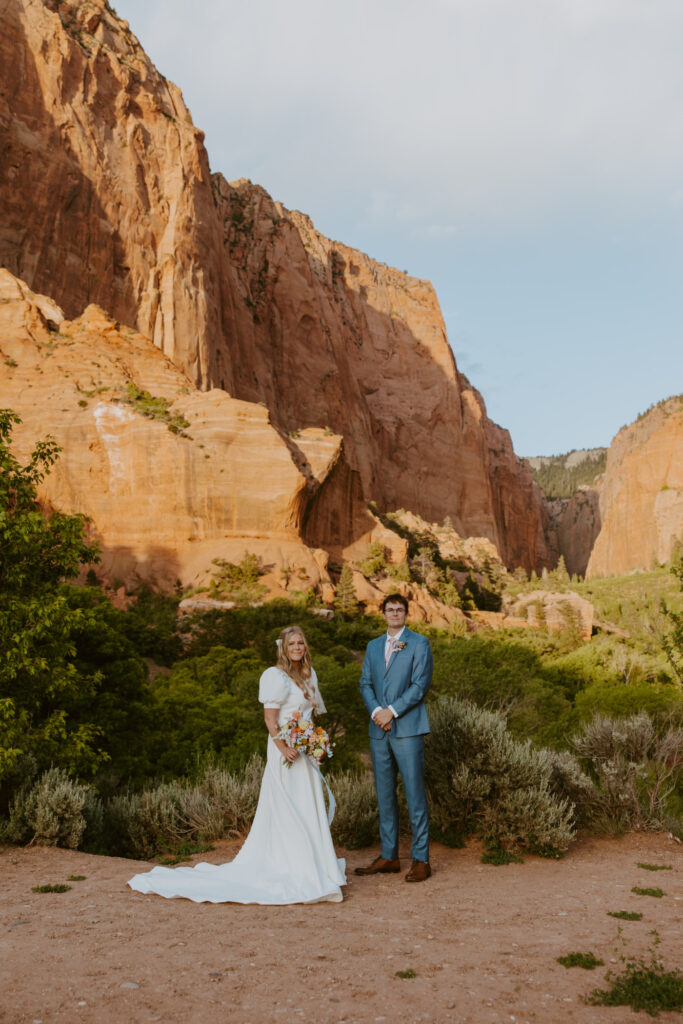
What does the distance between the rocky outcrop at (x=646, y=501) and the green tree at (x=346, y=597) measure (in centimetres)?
5512

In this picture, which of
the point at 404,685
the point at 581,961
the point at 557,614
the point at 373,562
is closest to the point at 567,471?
the point at 557,614

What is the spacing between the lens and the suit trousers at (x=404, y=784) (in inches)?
257

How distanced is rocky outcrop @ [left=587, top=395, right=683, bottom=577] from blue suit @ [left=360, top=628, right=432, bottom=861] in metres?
79.9

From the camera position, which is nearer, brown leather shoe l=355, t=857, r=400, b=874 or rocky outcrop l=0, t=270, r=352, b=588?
brown leather shoe l=355, t=857, r=400, b=874

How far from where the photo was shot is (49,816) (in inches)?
317

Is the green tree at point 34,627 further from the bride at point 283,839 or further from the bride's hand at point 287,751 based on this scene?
the bride's hand at point 287,751

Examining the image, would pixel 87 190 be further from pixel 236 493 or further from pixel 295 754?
pixel 295 754

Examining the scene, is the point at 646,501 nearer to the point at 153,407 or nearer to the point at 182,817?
the point at 153,407

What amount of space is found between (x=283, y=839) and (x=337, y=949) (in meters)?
1.59

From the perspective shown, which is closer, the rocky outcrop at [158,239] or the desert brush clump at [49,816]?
the desert brush clump at [49,816]

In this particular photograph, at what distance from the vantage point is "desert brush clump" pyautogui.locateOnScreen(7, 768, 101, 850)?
805 centimetres

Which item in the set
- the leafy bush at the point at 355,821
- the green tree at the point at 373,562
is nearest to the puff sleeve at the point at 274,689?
the leafy bush at the point at 355,821

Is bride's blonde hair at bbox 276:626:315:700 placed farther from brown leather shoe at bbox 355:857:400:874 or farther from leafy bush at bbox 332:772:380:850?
leafy bush at bbox 332:772:380:850

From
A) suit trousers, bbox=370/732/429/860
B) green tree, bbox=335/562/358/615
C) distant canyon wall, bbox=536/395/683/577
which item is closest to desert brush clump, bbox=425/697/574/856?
suit trousers, bbox=370/732/429/860
